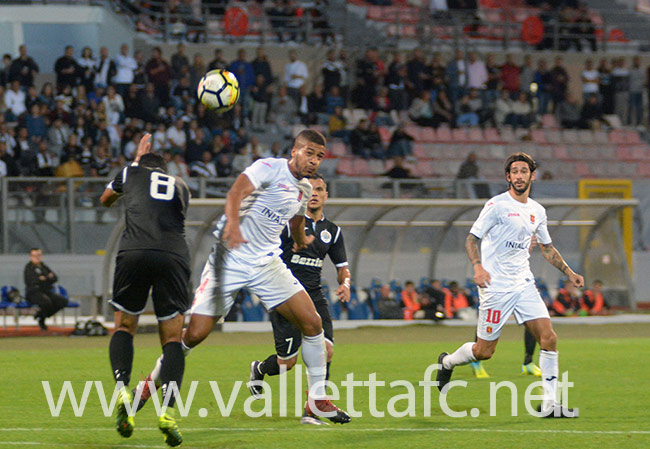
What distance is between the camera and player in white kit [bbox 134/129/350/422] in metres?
7.57

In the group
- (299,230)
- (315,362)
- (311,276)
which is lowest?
(315,362)

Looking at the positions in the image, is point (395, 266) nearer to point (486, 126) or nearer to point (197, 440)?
point (486, 126)

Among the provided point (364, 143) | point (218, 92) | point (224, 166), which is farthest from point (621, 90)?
point (218, 92)

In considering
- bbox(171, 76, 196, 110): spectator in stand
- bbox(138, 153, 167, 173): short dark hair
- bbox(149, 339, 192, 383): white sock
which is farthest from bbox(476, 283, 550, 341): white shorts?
bbox(171, 76, 196, 110): spectator in stand

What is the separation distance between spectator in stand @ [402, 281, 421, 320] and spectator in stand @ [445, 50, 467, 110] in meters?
8.64

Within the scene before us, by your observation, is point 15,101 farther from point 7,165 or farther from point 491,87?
point 491,87

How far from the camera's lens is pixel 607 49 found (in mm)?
32625

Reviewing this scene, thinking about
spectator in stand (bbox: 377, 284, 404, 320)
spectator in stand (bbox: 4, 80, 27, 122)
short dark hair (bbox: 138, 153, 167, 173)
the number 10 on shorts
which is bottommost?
spectator in stand (bbox: 377, 284, 404, 320)

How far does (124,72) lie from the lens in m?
25.0

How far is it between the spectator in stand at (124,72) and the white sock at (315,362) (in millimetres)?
17970

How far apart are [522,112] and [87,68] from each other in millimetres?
11529

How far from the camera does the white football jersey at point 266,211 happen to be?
761 cm

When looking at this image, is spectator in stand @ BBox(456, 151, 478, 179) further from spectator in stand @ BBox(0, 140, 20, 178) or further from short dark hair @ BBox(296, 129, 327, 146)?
short dark hair @ BBox(296, 129, 327, 146)

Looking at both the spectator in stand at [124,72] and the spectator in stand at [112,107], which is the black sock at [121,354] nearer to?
the spectator in stand at [112,107]
